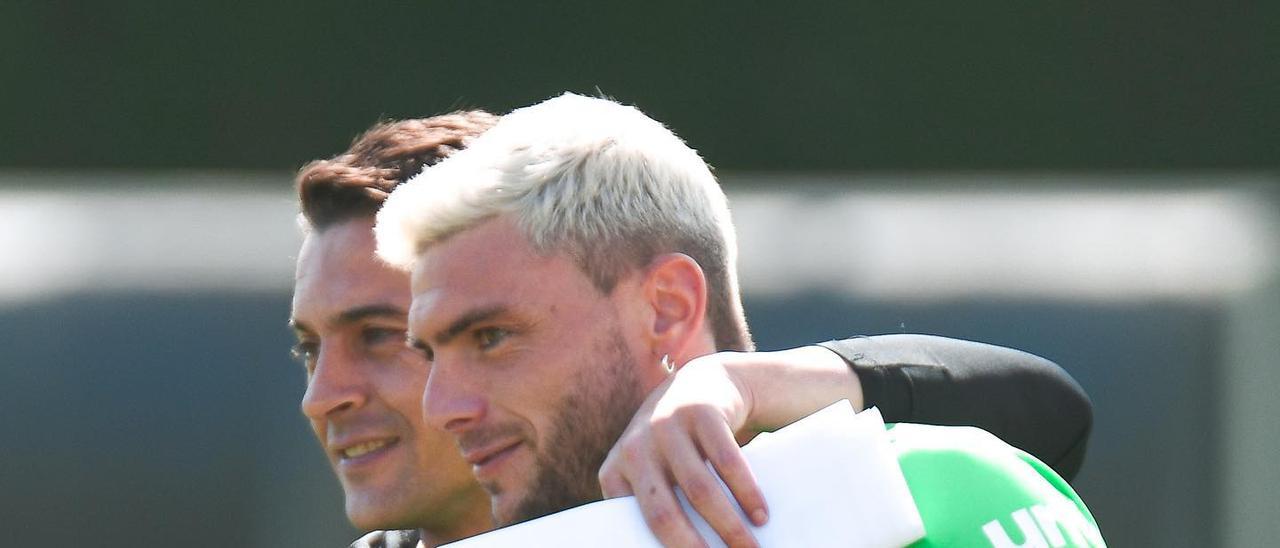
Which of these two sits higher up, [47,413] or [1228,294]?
[47,413]

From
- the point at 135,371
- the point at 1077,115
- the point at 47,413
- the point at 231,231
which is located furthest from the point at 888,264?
the point at 47,413

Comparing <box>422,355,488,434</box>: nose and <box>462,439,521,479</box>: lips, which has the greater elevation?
<box>422,355,488,434</box>: nose

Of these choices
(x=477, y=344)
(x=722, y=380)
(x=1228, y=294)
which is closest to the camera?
(x=722, y=380)

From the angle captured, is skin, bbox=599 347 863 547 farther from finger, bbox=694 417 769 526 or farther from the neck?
the neck

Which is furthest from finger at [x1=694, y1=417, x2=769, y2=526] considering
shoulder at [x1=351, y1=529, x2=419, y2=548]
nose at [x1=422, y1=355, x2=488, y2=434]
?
shoulder at [x1=351, y1=529, x2=419, y2=548]

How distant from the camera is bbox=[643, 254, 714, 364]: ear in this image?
5.08ft

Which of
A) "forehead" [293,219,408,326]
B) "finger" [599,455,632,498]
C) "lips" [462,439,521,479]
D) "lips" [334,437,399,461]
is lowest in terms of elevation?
"finger" [599,455,632,498]

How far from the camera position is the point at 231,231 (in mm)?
4047

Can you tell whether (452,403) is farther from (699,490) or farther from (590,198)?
(699,490)

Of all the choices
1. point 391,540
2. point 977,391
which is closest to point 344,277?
point 391,540

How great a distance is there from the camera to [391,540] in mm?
2445

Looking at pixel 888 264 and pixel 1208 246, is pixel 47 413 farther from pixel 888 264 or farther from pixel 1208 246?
pixel 1208 246

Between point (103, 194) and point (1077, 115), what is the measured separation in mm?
2677

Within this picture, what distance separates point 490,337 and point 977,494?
527 millimetres
